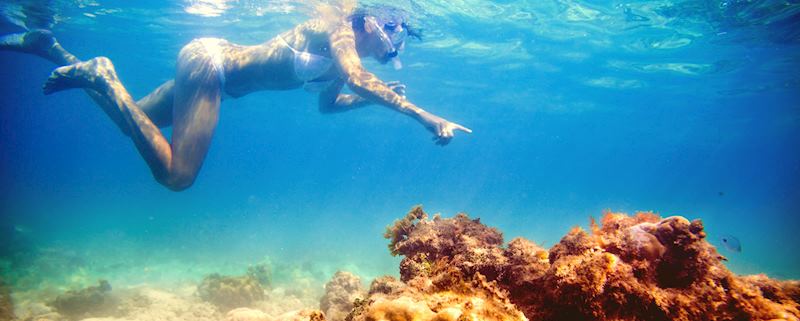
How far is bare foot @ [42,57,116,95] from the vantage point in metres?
5.61

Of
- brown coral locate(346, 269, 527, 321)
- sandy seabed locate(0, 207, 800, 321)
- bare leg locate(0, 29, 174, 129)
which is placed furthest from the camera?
bare leg locate(0, 29, 174, 129)

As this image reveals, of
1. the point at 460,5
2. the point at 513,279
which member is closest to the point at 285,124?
the point at 460,5

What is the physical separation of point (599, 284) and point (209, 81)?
6.20 m

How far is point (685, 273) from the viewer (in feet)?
8.23

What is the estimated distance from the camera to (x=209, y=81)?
5.94 meters

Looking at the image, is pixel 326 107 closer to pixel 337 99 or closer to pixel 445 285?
pixel 337 99

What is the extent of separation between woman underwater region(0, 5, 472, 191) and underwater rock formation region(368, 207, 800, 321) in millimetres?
1881

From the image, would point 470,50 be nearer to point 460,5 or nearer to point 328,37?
point 460,5

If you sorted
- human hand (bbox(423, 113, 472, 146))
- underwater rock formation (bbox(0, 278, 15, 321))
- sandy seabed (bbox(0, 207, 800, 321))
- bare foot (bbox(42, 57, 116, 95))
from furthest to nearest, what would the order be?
underwater rock formation (bbox(0, 278, 15, 321))
bare foot (bbox(42, 57, 116, 95))
human hand (bbox(423, 113, 472, 146))
sandy seabed (bbox(0, 207, 800, 321))

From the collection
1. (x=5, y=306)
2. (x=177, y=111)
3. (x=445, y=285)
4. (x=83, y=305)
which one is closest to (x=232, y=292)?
(x=83, y=305)

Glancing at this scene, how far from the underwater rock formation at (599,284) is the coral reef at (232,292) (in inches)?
363

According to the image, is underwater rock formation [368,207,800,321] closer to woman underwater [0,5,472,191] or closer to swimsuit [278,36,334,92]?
woman underwater [0,5,472,191]

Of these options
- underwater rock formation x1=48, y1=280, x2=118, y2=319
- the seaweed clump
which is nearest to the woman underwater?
the seaweed clump

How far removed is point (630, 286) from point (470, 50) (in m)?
22.0
